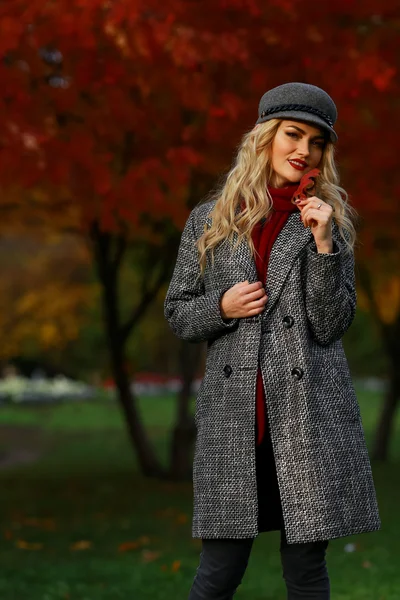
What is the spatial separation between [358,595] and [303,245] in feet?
8.95

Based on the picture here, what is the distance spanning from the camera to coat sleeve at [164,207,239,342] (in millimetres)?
2990

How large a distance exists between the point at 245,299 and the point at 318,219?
310 millimetres

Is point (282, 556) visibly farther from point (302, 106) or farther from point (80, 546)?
point (80, 546)

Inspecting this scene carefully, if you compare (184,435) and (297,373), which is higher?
(297,373)

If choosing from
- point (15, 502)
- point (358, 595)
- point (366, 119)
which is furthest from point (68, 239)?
point (358, 595)

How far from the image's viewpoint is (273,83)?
21.0 ft

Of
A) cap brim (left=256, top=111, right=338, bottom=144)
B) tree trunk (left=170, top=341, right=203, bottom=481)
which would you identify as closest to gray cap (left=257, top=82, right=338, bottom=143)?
cap brim (left=256, top=111, right=338, bottom=144)

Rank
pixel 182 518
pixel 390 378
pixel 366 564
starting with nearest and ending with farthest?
pixel 366 564, pixel 182 518, pixel 390 378

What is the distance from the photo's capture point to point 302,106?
118 inches

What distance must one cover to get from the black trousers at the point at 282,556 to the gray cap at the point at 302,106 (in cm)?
91

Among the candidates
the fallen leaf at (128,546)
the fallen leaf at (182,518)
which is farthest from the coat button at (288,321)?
the fallen leaf at (182,518)

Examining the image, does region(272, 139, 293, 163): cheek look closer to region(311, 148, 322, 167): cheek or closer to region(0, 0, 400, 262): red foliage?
region(311, 148, 322, 167): cheek

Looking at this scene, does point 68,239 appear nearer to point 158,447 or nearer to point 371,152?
point 158,447

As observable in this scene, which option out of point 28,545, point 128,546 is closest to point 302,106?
point 128,546
